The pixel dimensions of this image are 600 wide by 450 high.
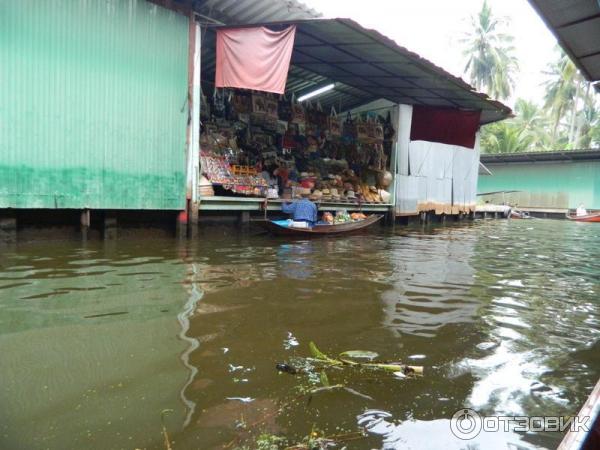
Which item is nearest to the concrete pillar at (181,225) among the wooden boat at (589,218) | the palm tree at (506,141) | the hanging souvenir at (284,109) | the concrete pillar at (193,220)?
the concrete pillar at (193,220)

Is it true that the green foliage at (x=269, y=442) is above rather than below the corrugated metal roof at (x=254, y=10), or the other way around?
below

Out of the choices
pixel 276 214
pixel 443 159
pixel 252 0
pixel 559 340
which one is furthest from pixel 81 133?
pixel 443 159

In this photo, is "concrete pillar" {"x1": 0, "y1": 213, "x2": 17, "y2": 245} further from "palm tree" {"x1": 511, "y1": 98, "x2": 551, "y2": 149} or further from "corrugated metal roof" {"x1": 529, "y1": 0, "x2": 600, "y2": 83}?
"palm tree" {"x1": 511, "y1": 98, "x2": 551, "y2": 149}

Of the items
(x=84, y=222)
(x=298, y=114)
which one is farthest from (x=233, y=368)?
(x=298, y=114)

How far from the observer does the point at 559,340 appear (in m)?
3.34

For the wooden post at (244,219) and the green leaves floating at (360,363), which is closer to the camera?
the green leaves floating at (360,363)

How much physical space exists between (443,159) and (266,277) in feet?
44.3

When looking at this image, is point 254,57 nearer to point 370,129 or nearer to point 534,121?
point 370,129

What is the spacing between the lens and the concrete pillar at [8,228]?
22.5 ft

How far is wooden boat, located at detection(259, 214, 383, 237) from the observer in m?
9.53

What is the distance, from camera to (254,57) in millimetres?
8156

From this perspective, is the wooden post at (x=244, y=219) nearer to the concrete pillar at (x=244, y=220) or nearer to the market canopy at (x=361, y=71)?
the concrete pillar at (x=244, y=220)

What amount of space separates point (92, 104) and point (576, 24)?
776 centimetres

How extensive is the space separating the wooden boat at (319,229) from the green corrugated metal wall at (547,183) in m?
20.2
